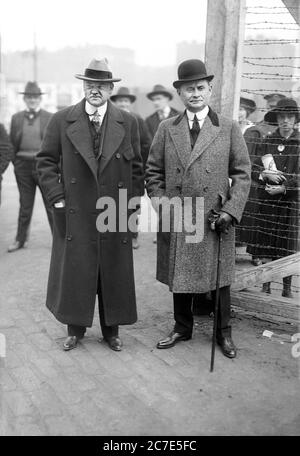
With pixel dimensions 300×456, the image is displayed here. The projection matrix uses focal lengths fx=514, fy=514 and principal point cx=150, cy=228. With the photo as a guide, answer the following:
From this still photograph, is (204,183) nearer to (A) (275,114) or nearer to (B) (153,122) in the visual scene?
(A) (275,114)

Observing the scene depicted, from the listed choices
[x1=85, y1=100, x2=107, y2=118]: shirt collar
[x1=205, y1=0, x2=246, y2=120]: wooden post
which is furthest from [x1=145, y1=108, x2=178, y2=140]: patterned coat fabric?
[x1=85, y1=100, x2=107, y2=118]: shirt collar

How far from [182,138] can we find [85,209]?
0.88 meters

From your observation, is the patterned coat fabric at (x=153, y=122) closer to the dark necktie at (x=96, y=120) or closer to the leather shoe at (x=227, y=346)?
the dark necktie at (x=96, y=120)

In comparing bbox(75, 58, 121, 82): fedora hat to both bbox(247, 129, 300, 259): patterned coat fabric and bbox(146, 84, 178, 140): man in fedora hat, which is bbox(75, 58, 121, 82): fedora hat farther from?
bbox(146, 84, 178, 140): man in fedora hat

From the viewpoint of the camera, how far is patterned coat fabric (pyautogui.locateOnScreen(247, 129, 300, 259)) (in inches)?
202

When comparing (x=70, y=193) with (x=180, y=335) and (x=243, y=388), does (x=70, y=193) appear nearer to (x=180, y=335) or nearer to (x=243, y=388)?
(x=180, y=335)

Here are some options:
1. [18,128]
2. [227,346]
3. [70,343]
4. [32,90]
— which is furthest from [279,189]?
[32,90]

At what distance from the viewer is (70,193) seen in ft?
12.4

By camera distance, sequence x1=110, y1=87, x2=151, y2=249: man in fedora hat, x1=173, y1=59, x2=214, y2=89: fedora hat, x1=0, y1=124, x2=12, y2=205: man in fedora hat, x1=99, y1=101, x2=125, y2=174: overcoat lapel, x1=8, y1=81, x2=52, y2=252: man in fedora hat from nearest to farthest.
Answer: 1. x1=173, y1=59, x2=214, y2=89: fedora hat
2. x1=99, y1=101, x2=125, y2=174: overcoat lapel
3. x1=0, y1=124, x2=12, y2=205: man in fedora hat
4. x1=110, y1=87, x2=151, y2=249: man in fedora hat
5. x1=8, y1=81, x2=52, y2=252: man in fedora hat

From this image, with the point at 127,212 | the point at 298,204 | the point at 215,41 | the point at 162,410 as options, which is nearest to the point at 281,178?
the point at 298,204

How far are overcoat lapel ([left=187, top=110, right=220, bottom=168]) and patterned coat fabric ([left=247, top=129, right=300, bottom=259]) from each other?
4.91ft

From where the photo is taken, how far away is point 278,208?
5.37 meters

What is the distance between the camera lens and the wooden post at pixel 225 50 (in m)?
4.10

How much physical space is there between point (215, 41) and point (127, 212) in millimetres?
1594
